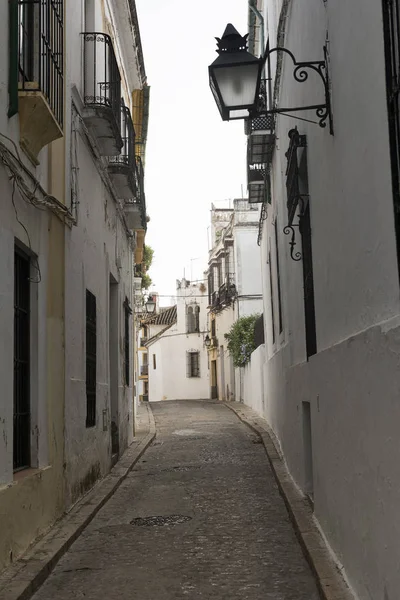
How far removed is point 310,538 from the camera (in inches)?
249

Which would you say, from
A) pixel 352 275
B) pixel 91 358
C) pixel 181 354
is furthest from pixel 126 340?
pixel 181 354

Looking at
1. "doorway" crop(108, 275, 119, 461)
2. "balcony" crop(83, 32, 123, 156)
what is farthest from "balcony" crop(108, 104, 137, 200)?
"doorway" crop(108, 275, 119, 461)

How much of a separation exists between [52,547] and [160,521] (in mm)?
1725

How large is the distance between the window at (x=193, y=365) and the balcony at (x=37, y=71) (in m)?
41.4

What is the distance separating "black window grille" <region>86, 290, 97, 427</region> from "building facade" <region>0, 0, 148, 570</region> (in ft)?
0.08

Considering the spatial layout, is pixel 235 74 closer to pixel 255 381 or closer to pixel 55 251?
pixel 55 251

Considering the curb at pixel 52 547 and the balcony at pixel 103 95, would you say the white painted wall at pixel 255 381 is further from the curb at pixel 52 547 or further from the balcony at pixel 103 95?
the balcony at pixel 103 95

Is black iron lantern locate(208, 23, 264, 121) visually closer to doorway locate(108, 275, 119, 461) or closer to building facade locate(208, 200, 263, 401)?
doorway locate(108, 275, 119, 461)

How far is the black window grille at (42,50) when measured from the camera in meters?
6.54

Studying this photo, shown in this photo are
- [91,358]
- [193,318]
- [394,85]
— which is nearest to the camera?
[394,85]

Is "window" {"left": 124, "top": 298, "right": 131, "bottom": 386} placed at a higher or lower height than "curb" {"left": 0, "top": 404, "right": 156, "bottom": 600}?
higher

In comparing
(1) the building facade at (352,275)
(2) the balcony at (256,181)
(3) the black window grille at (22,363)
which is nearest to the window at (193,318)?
(2) the balcony at (256,181)

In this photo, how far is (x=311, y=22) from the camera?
20.4 feet

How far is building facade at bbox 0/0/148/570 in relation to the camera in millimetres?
5926
